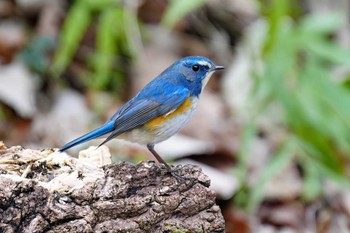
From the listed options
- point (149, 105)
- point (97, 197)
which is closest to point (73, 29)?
point (149, 105)

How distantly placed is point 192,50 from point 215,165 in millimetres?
2081

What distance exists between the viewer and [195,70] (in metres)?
5.57

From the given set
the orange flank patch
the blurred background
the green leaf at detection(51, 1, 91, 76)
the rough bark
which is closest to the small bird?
the orange flank patch

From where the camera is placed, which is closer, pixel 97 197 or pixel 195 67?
pixel 97 197

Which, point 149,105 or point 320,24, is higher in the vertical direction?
point 320,24

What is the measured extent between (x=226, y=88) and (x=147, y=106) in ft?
14.3

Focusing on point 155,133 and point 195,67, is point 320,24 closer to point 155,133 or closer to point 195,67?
point 195,67

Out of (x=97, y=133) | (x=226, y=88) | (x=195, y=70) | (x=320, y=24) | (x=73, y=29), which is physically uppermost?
(x=226, y=88)

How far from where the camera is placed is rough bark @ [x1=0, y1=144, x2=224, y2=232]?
3857 mm

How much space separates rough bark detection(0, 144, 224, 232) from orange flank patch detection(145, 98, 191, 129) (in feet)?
2.59

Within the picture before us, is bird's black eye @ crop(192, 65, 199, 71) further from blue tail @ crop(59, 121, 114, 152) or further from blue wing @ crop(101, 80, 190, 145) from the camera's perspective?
blue tail @ crop(59, 121, 114, 152)

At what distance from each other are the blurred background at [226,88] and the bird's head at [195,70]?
1450 millimetres

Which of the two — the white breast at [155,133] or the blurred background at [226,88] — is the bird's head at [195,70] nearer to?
the white breast at [155,133]

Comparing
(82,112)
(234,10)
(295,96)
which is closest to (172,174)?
(295,96)
